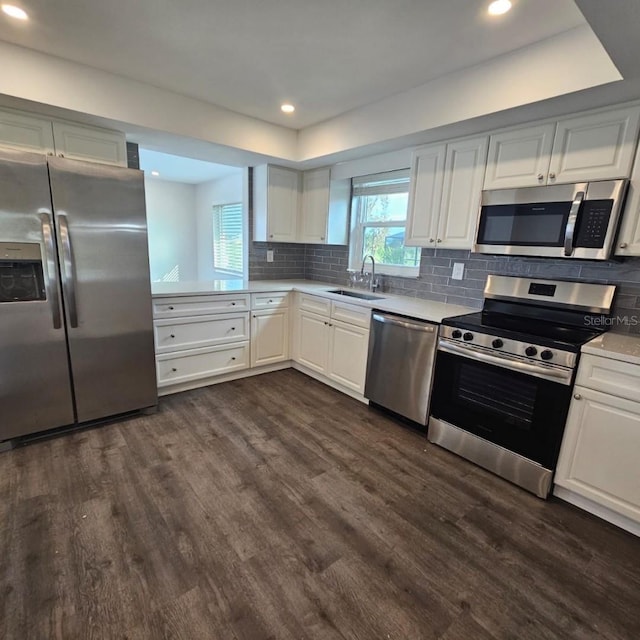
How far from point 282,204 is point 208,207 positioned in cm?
316

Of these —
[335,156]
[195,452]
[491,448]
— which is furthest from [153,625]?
[335,156]

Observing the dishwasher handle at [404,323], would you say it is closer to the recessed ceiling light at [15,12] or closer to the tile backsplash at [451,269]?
the tile backsplash at [451,269]

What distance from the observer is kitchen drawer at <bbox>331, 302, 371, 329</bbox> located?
300cm

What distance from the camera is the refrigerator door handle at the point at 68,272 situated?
2252mm

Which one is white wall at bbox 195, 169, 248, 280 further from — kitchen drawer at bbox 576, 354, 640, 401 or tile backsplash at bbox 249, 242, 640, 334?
kitchen drawer at bbox 576, 354, 640, 401

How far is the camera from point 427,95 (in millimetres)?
2469

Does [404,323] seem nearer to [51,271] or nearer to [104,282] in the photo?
[104,282]

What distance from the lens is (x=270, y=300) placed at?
11.8 ft

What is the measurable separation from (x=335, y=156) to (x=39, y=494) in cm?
336

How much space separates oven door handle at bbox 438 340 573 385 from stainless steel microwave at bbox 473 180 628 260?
693 mm

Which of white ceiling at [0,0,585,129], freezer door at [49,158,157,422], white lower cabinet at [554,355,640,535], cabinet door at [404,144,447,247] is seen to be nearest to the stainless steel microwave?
cabinet door at [404,144,447,247]

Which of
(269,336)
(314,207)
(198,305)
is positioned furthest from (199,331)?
(314,207)

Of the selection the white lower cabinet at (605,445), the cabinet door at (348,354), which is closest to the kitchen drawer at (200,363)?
the cabinet door at (348,354)

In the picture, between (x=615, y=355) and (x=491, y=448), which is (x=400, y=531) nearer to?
(x=491, y=448)
